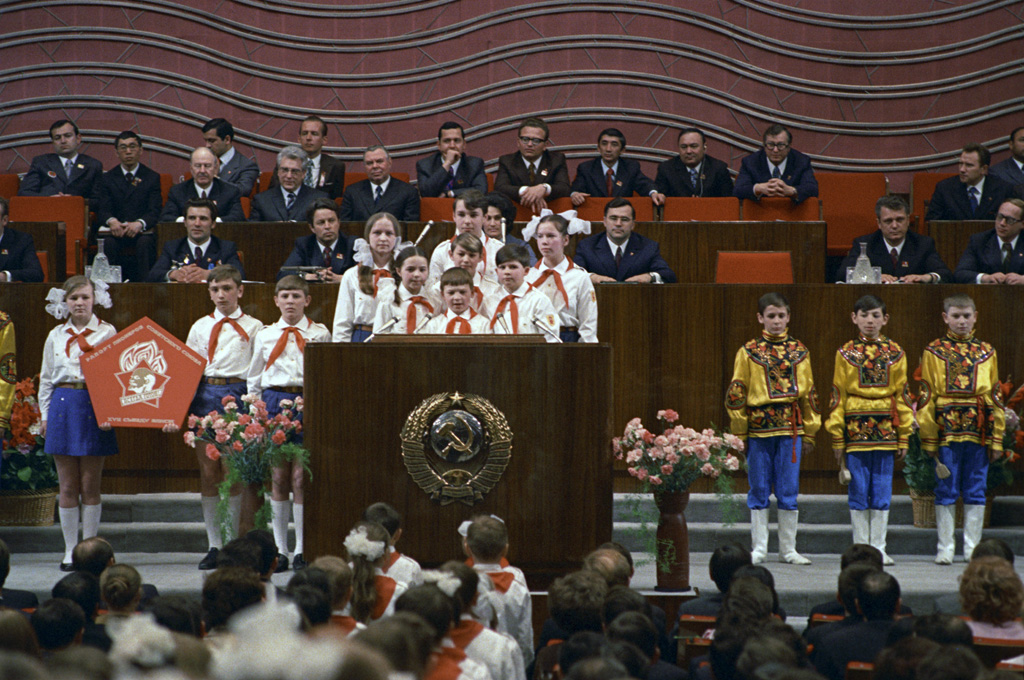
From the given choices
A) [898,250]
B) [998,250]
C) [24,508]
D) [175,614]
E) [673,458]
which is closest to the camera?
[175,614]

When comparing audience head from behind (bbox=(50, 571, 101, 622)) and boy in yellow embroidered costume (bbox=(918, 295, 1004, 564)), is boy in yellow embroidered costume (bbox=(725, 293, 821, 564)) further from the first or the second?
audience head from behind (bbox=(50, 571, 101, 622))

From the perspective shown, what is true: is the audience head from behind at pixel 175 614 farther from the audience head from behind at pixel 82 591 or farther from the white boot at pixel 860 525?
the white boot at pixel 860 525

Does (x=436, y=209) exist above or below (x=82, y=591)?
above

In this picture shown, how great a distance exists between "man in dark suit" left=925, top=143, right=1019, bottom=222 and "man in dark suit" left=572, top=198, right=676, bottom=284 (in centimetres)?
245

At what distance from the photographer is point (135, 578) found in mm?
3840

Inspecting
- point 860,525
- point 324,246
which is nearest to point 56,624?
point 860,525

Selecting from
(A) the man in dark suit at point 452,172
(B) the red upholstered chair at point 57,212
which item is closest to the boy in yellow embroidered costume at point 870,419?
(A) the man in dark suit at point 452,172

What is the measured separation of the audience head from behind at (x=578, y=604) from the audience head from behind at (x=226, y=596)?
879 mm

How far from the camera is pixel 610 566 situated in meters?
4.08

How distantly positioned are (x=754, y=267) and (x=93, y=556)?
4.78 m

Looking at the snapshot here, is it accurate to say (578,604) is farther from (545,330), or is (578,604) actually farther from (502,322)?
(545,330)

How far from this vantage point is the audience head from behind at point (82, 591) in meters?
3.82

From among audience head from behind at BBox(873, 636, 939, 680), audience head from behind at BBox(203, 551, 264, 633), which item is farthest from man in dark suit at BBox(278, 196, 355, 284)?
audience head from behind at BBox(873, 636, 939, 680)

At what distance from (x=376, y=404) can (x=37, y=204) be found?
16.7 ft
